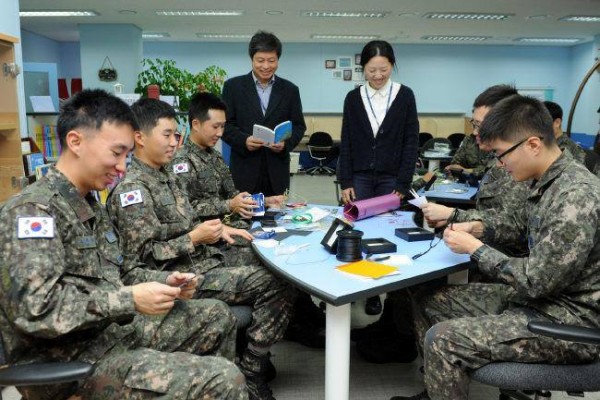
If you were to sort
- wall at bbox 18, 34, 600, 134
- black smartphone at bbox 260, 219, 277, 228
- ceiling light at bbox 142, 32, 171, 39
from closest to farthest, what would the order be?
black smartphone at bbox 260, 219, 277, 228 < ceiling light at bbox 142, 32, 171, 39 < wall at bbox 18, 34, 600, 134

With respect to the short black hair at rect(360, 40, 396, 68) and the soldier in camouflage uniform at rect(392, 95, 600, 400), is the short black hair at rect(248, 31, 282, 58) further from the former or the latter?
the soldier in camouflage uniform at rect(392, 95, 600, 400)

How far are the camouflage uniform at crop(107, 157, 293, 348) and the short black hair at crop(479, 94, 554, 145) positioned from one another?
42.1 inches

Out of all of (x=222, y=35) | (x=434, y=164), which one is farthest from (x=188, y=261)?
(x=222, y=35)

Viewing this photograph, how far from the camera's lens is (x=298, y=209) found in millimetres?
2883

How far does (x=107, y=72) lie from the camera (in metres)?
9.58

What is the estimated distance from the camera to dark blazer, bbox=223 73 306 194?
10.3ft

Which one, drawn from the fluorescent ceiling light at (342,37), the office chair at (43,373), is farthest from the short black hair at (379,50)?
the fluorescent ceiling light at (342,37)

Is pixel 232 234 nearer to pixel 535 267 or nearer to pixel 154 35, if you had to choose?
pixel 535 267

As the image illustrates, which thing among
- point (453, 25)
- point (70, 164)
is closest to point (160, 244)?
point (70, 164)

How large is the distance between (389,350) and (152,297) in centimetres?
164

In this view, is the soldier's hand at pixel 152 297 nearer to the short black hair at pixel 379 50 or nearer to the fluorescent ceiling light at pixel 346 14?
the short black hair at pixel 379 50

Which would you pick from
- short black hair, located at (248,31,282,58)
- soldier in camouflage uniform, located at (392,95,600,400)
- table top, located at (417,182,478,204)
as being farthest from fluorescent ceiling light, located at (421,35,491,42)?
soldier in camouflage uniform, located at (392,95,600,400)

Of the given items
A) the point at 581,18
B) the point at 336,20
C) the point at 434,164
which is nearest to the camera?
the point at 434,164

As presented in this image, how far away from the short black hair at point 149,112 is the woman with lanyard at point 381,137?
128 cm
